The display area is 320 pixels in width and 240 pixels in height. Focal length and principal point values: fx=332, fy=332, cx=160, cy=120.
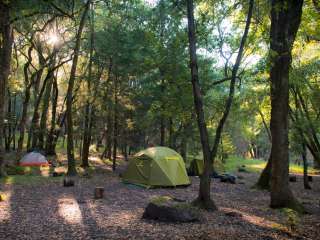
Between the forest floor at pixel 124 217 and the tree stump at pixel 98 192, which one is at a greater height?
the tree stump at pixel 98 192

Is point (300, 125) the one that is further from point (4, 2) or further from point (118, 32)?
point (4, 2)

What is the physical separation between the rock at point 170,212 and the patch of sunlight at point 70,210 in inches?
76.6

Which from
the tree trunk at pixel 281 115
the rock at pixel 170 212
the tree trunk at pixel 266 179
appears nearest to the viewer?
the rock at pixel 170 212

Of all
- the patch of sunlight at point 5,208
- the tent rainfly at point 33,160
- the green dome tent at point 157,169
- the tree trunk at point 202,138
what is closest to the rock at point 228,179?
the green dome tent at point 157,169

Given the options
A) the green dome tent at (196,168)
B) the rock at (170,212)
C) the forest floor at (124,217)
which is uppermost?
the green dome tent at (196,168)

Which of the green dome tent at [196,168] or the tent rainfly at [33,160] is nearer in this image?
the green dome tent at [196,168]

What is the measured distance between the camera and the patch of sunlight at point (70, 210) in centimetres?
932

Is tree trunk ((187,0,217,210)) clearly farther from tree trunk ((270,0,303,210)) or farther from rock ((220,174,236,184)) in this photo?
rock ((220,174,236,184))

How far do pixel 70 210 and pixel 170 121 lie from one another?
1477 cm

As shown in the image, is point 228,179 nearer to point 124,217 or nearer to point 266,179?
point 266,179

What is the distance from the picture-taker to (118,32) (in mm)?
21812

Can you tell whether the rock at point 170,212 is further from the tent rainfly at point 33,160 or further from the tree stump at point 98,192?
the tent rainfly at point 33,160

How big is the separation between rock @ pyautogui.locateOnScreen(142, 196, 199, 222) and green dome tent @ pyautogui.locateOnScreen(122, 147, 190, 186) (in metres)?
6.80

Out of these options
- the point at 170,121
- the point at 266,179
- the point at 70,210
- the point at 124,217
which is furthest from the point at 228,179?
the point at 70,210
